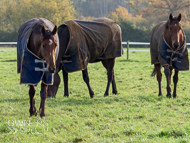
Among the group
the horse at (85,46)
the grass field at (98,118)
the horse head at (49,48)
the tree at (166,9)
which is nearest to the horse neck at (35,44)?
the horse head at (49,48)

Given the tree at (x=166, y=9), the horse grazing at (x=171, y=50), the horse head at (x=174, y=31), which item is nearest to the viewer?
the horse head at (x=174, y=31)

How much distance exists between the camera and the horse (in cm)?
714

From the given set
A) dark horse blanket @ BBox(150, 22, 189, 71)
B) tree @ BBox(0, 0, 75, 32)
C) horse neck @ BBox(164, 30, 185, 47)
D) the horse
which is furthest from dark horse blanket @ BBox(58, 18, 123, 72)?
tree @ BBox(0, 0, 75, 32)

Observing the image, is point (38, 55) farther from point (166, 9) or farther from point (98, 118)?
point (166, 9)

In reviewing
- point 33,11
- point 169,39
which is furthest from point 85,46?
point 33,11

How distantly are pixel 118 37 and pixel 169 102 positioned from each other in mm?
2697

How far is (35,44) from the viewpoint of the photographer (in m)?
5.34

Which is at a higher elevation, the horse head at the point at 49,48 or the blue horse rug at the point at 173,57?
the horse head at the point at 49,48

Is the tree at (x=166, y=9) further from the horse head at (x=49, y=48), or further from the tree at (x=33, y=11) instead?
the horse head at (x=49, y=48)

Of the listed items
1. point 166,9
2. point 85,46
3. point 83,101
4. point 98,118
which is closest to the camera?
point 98,118

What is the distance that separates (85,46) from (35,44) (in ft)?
7.52

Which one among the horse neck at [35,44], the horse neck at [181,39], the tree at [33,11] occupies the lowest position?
the tree at [33,11]

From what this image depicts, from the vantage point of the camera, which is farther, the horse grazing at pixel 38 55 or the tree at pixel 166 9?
the tree at pixel 166 9

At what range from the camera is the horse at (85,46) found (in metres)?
7.14
